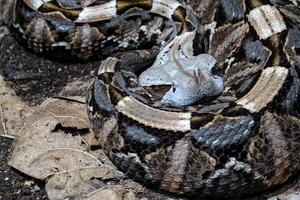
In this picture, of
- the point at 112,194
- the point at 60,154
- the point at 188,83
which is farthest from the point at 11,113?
the point at 188,83

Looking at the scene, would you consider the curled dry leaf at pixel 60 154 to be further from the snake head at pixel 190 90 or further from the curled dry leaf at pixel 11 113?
the snake head at pixel 190 90

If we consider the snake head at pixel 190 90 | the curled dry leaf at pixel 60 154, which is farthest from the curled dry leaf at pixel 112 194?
the snake head at pixel 190 90

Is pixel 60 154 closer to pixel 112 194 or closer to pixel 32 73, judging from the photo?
pixel 112 194

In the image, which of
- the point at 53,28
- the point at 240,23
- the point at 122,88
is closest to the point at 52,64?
the point at 53,28

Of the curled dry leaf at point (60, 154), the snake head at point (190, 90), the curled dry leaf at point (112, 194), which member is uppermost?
the snake head at point (190, 90)

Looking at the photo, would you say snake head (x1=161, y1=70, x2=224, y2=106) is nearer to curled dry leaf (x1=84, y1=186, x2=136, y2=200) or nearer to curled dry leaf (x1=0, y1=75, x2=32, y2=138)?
curled dry leaf (x1=84, y1=186, x2=136, y2=200)

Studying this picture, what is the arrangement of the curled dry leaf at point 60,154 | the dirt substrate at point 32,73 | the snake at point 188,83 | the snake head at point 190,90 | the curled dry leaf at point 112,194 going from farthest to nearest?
the dirt substrate at point 32,73 < the snake head at point 190,90 < the curled dry leaf at point 60,154 < the curled dry leaf at point 112,194 < the snake at point 188,83

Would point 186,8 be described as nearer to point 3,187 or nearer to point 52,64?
point 52,64
